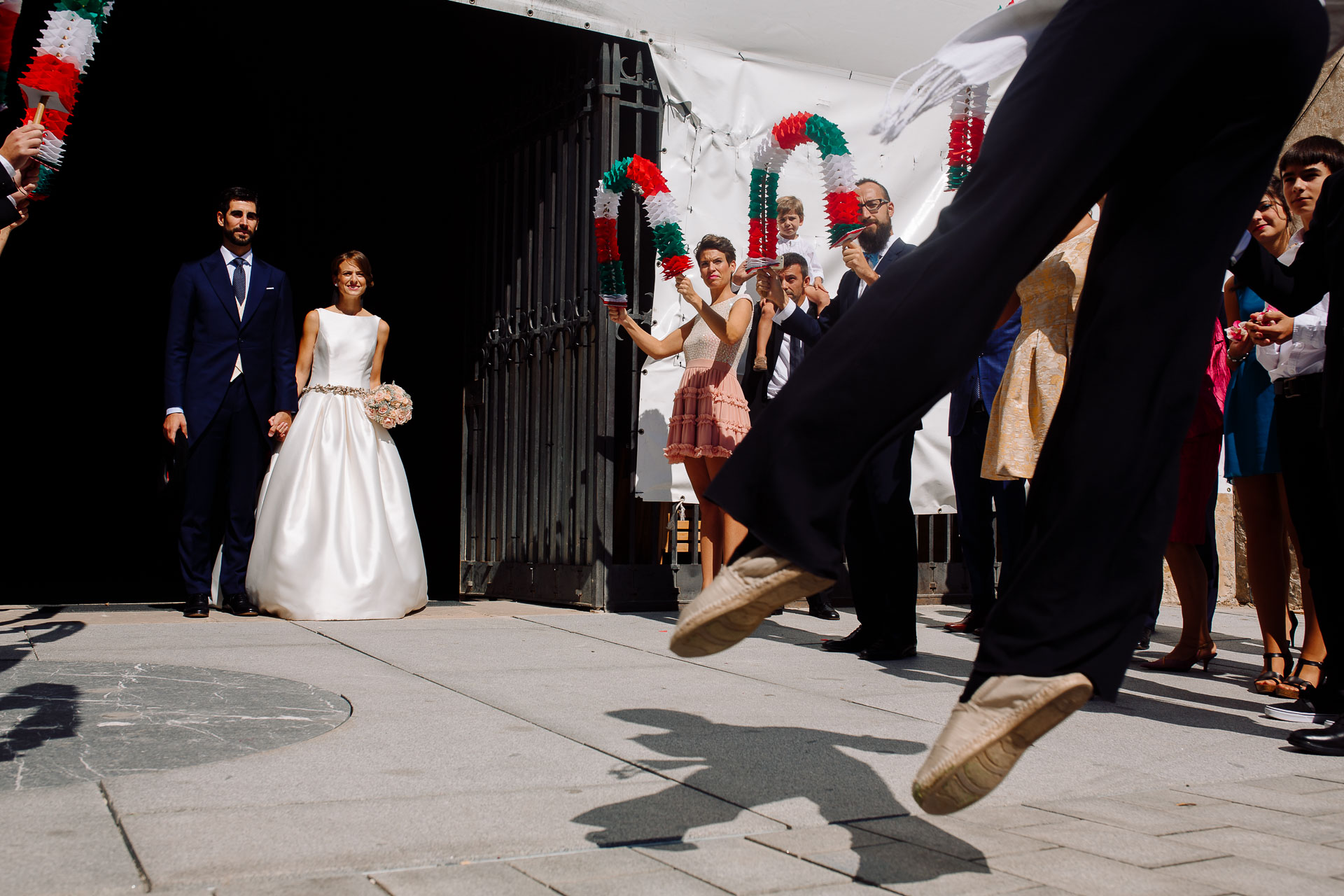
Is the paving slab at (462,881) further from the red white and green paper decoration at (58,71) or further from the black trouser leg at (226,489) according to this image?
the black trouser leg at (226,489)

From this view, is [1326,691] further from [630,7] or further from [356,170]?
[356,170]

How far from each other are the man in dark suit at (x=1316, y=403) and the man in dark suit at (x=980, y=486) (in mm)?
1554

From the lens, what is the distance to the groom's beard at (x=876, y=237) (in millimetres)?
5445

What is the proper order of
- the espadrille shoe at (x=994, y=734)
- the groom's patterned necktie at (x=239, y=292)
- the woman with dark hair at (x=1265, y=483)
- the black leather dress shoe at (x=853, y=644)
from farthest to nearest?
the groom's patterned necktie at (x=239, y=292)
the black leather dress shoe at (x=853, y=644)
the woman with dark hair at (x=1265, y=483)
the espadrille shoe at (x=994, y=734)

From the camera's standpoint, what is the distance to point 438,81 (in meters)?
8.23

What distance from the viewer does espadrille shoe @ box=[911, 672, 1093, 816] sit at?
1581mm

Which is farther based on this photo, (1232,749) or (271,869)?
(1232,749)

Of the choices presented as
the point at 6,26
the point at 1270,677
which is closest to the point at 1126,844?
the point at 1270,677

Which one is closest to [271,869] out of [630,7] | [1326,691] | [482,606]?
[1326,691]

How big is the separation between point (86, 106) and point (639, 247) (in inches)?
178

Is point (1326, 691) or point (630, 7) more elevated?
point (630, 7)

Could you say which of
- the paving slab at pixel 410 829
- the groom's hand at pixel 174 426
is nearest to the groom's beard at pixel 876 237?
the groom's hand at pixel 174 426

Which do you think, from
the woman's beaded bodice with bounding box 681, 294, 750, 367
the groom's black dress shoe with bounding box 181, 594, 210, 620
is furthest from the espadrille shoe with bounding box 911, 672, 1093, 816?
the groom's black dress shoe with bounding box 181, 594, 210, 620

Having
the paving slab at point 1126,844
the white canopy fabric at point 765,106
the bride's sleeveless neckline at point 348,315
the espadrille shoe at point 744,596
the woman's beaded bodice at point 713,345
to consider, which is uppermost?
the white canopy fabric at point 765,106
